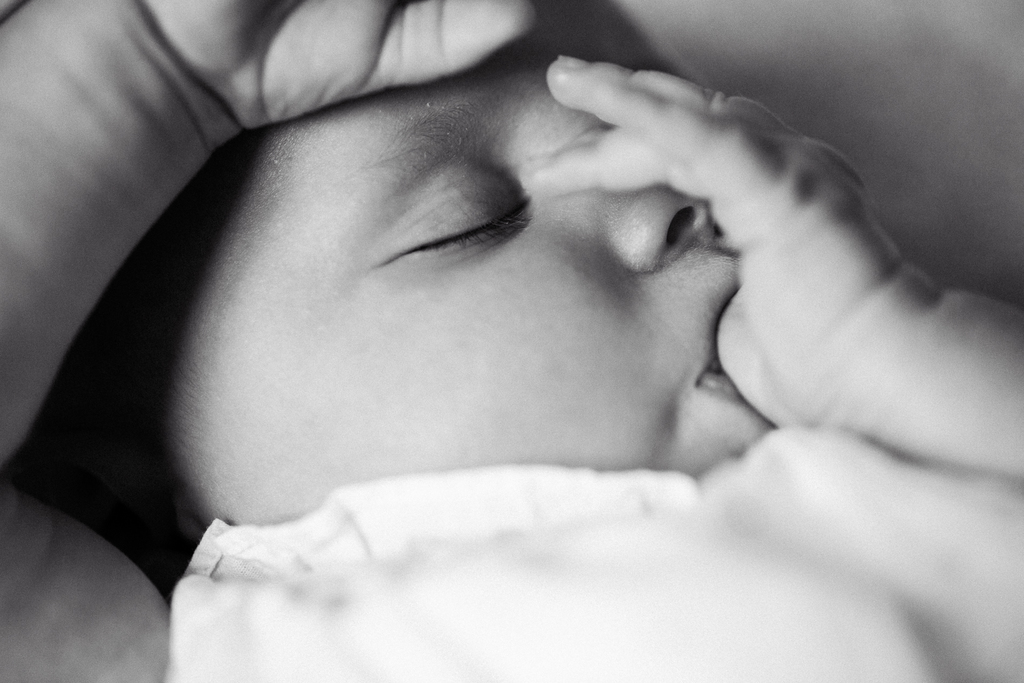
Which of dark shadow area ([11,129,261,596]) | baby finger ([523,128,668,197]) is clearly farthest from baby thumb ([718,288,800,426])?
dark shadow area ([11,129,261,596])

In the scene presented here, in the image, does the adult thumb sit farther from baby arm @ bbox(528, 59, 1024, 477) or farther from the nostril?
the nostril

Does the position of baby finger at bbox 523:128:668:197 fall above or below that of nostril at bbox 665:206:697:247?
above

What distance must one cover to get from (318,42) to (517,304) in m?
0.21

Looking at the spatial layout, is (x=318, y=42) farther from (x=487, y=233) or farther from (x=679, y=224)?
(x=679, y=224)

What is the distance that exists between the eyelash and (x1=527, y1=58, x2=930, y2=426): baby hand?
0.06m

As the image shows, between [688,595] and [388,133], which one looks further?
[388,133]

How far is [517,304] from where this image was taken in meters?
0.69

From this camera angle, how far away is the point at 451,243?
71cm

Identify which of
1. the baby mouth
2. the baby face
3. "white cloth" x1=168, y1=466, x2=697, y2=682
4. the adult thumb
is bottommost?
"white cloth" x1=168, y1=466, x2=697, y2=682

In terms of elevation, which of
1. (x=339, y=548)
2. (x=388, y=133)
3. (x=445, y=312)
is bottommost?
(x=339, y=548)

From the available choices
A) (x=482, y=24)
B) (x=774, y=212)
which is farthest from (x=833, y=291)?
(x=482, y=24)

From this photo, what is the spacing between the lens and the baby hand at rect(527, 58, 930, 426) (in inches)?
24.4

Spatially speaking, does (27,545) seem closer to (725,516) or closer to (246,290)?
(246,290)

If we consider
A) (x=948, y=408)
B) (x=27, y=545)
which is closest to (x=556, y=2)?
(x=948, y=408)
